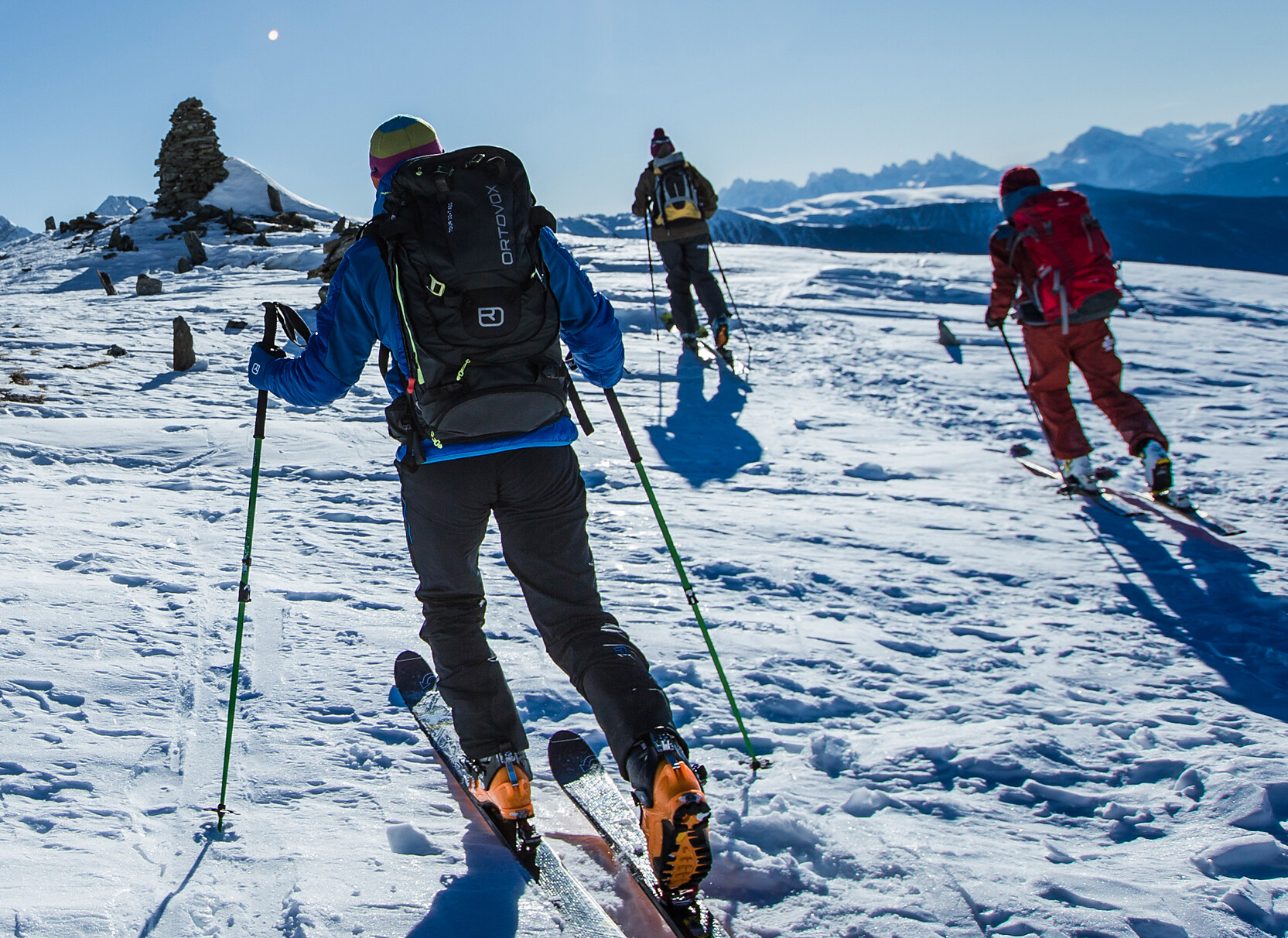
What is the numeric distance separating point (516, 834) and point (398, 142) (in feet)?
6.84

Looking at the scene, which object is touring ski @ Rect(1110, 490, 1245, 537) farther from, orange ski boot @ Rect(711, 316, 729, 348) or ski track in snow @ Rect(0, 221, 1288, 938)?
orange ski boot @ Rect(711, 316, 729, 348)

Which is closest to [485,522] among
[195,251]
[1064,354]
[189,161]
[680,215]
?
[1064,354]

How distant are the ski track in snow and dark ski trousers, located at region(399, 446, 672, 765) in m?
0.48

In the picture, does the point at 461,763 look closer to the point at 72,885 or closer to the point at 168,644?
the point at 72,885

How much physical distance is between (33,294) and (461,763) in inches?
652

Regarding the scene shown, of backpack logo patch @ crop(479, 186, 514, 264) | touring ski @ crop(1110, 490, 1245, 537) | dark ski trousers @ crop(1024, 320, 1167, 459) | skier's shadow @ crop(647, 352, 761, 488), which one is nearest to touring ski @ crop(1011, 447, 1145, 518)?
touring ski @ crop(1110, 490, 1245, 537)

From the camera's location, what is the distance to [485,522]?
7.73ft

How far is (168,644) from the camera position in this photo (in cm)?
337

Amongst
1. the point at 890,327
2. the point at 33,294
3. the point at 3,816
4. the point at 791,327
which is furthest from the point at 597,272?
the point at 3,816

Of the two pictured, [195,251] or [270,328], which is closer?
[270,328]

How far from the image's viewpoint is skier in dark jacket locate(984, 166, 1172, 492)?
5117 mm

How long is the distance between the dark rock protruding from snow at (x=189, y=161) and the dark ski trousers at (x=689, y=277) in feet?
68.0

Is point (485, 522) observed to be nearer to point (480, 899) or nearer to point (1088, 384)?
point (480, 899)

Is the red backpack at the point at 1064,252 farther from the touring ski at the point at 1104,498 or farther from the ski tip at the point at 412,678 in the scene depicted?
the ski tip at the point at 412,678
